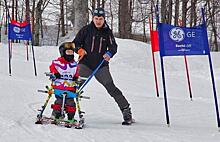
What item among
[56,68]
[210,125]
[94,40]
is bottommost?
[210,125]

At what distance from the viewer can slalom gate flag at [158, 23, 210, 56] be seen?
570 cm

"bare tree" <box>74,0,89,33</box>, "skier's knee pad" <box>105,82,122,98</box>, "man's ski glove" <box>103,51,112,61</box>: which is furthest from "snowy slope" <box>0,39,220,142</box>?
"bare tree" <box>74,0,89,33</box>

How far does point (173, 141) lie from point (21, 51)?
47.7 ft

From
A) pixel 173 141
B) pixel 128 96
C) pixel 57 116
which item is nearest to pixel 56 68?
pixel 57 116

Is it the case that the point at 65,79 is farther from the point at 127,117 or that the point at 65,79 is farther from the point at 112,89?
the point at 127,117

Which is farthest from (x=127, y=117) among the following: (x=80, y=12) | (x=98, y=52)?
(x=80, y=12)

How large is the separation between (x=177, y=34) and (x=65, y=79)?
182cm

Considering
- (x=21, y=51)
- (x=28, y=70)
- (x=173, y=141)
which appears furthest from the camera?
(x=21, y=51)

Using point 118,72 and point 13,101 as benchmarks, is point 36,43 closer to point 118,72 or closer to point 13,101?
point 118,72

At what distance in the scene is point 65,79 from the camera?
17.4 feet

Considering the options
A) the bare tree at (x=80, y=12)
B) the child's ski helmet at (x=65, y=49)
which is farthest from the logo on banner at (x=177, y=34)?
the bare tree at (x=80, y=12)

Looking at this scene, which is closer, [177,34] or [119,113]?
[177,34]

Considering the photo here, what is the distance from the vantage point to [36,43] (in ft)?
85.4

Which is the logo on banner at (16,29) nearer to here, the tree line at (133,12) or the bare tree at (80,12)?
the bare tree at (80,12)
